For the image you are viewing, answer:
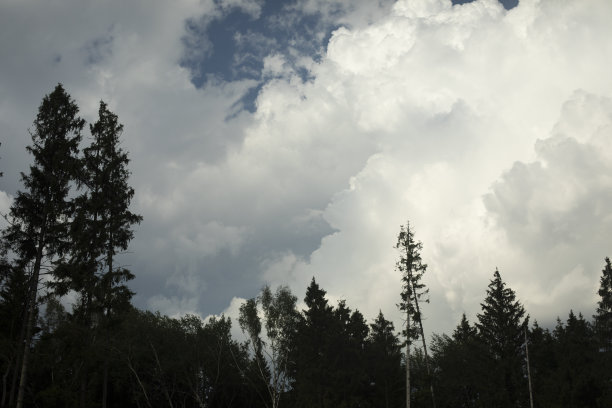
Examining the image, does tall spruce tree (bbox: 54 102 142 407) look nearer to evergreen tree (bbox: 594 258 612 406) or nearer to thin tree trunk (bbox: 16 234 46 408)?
thin tree trunk (bbox: 16 234 46 408)

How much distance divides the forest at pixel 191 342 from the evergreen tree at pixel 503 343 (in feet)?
0.43

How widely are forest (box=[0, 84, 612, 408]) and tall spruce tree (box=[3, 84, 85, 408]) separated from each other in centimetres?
7

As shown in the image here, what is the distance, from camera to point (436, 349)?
6588cm

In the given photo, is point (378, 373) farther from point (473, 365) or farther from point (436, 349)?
point (436, 349)

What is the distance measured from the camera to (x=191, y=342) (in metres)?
48.2

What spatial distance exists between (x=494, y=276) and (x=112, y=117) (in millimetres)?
47576

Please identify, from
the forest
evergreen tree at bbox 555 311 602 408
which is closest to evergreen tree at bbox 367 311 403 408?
the forest

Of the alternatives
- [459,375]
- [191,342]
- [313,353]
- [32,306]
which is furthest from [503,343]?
[32,306]

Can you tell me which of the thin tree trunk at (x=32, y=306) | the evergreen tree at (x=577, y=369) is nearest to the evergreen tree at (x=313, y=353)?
the evergreen tree at (x=577, y=369)

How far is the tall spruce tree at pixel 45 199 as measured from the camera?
22.9 m

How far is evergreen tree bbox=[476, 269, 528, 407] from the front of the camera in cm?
4966

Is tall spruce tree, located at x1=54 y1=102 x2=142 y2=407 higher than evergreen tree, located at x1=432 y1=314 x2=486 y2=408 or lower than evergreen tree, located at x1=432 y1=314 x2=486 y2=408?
higher

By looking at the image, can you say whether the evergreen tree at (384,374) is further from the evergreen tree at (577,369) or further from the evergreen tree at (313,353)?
the evergreen tree at (577,369)

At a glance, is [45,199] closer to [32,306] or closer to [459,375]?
[32,306]
